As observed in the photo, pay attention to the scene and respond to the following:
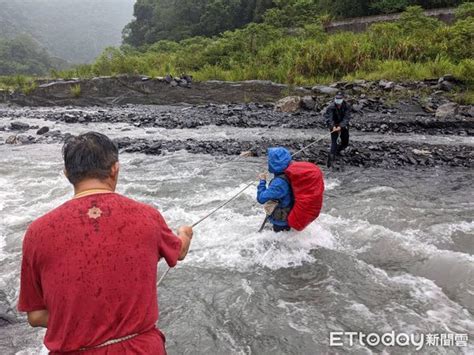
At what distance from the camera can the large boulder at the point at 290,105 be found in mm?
15961

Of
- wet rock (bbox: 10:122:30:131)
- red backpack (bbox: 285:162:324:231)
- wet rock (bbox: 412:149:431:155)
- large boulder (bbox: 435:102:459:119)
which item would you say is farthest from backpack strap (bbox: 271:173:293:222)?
wet rock (bbox: 10:122:30:131)

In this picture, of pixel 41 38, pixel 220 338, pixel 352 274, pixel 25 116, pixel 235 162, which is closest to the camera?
pixel 220 338

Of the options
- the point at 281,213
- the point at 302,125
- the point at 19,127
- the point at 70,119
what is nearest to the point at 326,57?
the point at 302,125

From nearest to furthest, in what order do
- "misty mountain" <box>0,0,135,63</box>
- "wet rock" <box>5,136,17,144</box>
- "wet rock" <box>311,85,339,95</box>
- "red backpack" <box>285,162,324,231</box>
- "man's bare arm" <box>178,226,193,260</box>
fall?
"man's bare arm" <box>178,226,193,260</box>, "red backpack" <box>285,162,324,231</box>, "wet rock" <box>5,136,17,144</box>, "wet rock" <box>311,85,339,95</box>, "misty mountain" <box>0,0,135,63</box>

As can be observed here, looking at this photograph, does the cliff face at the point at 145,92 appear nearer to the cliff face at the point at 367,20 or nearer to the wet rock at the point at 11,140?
the wet rock at the point at 11,140

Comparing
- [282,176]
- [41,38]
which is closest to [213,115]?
[282,176]

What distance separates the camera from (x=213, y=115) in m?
16.3

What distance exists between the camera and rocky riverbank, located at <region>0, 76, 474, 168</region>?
10.8 meters

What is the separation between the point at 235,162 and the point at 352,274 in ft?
18.9

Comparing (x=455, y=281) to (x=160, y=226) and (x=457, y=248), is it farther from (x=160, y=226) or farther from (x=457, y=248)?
(x=160, y=226)

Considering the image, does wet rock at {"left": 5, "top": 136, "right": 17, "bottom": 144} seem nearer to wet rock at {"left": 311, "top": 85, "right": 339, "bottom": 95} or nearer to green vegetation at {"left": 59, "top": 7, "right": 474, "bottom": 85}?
green vegetation at {"left": 59, "top": 7, "right": 474, "bottom": 85}

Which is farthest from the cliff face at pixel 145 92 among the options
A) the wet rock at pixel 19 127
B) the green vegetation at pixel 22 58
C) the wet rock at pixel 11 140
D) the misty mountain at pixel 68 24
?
the misty mountain at pixel 68 24
